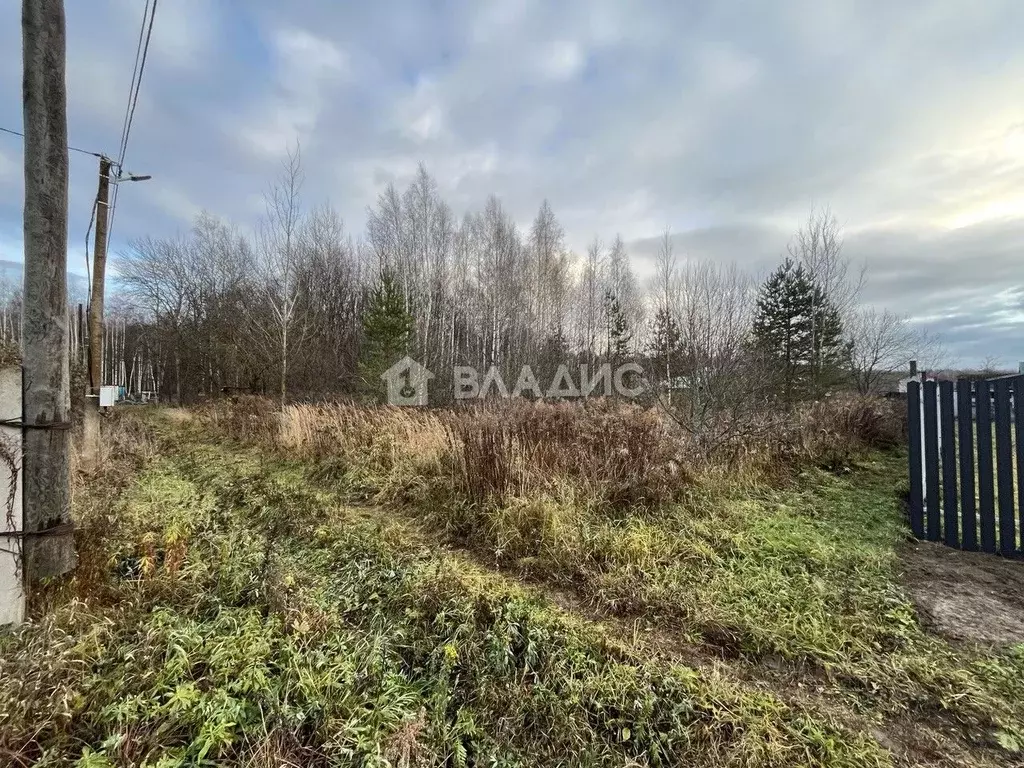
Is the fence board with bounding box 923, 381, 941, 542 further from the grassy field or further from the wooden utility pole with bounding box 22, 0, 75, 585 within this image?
the wooden utility pole with bounding box 22, 0, 75, 585

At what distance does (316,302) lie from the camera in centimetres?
2336

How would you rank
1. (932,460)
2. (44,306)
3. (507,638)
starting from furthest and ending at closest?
1. (932,460)
2. (44,306)
3. (507,638)

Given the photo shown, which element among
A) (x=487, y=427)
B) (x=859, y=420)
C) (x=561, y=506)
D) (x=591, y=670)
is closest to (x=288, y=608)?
(x=591, y=670)

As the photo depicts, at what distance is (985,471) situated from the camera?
3354 mm

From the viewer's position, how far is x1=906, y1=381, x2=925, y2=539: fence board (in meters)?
3.68

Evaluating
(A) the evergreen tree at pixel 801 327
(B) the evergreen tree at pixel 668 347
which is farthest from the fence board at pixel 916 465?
(A) the evergreen tree at pixel 801 327

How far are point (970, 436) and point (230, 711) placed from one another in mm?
5203

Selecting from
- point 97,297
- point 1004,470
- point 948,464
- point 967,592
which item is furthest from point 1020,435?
point 97,297

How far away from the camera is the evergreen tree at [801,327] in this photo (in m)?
14.6

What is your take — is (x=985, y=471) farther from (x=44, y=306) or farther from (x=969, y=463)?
(x=44, y=306)

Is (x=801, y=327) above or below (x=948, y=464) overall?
above

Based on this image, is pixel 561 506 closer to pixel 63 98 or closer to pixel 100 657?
pixel 100 657

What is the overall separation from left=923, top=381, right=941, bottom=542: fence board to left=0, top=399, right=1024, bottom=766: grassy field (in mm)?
306

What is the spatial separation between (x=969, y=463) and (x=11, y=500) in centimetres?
648
